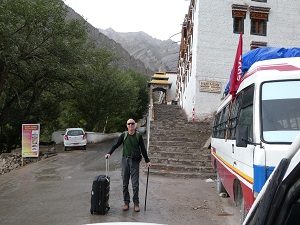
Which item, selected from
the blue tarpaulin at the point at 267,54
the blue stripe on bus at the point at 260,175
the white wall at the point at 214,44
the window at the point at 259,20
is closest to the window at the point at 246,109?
the blue stripe on bus at the point at 260,175

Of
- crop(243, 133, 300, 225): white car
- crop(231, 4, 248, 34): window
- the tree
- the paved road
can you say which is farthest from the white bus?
crop(231, 4, 248, 34): window

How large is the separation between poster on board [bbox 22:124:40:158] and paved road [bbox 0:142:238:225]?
14.9ft

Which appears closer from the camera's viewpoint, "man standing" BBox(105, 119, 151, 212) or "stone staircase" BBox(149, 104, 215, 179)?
"man standing" BBox(105, 119, 151, 212)

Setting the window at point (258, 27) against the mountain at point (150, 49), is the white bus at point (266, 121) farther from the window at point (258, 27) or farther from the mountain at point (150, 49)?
the mountain at point (150, 49)

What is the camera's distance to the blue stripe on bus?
5.25 metres

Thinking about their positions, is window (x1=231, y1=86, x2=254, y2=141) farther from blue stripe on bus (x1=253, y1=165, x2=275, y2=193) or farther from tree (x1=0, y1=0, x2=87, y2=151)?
tree (x1=0, y1=0, x2=87, y2=151)

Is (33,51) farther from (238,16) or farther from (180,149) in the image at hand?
(238,16)

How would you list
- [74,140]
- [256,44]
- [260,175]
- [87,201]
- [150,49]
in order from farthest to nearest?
[150,49], [74,140], [256,44], [87,201], [260,175]

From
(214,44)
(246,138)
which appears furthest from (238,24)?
(246,138)

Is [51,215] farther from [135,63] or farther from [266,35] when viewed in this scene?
[135,63]

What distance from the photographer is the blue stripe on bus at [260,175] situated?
525 cm

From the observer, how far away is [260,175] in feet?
17.4

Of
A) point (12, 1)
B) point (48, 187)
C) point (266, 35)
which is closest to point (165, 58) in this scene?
point (266, 35)

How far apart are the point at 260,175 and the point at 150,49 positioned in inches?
5402
